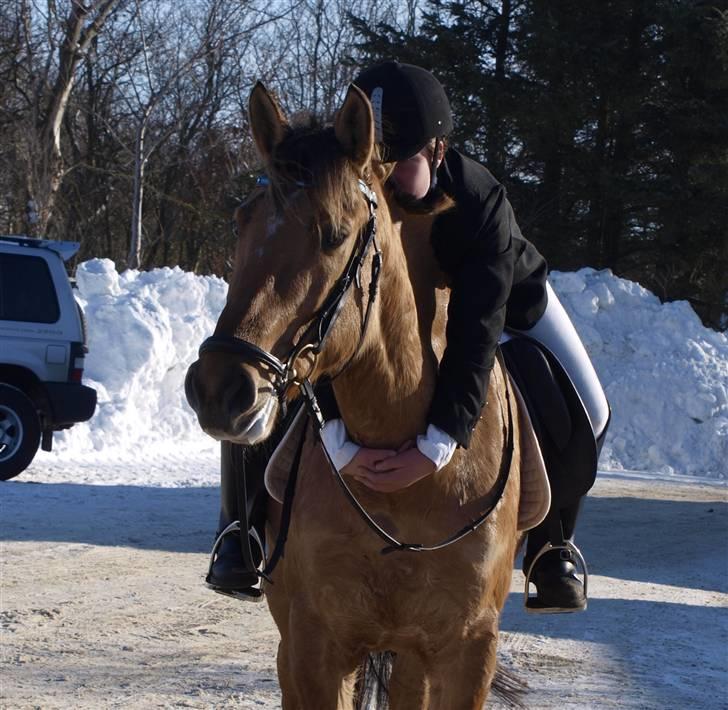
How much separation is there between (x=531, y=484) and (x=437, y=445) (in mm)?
699

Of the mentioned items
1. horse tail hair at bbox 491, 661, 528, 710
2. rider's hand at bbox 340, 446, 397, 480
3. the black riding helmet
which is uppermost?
the black riding helmet

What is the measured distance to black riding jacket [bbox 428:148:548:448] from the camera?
124 inches

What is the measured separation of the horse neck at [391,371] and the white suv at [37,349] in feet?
32.1

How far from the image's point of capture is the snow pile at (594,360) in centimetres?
1512

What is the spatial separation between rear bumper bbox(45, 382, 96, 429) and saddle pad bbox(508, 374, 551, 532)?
9527 millimetres

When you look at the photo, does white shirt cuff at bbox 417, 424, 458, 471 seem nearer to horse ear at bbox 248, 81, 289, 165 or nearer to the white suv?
horse ear at bbox 248, 81, 289, 165

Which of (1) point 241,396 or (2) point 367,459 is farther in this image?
(2) point 367,459

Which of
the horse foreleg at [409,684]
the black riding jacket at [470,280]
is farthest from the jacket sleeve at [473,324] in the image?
the horse foreleg at [409,684]

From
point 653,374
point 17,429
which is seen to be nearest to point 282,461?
point 17,429

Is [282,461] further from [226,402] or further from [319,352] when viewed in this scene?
[226,402]

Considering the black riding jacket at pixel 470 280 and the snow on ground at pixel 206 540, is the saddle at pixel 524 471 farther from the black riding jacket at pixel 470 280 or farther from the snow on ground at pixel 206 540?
the snow on ground at pixel 206 540

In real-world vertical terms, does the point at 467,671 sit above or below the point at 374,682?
above

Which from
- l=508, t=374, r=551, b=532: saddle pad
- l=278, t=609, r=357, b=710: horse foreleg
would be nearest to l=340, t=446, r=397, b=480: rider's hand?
l=278, t=609, r=357, b=710: horse foreleg

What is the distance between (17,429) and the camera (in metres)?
12.2
